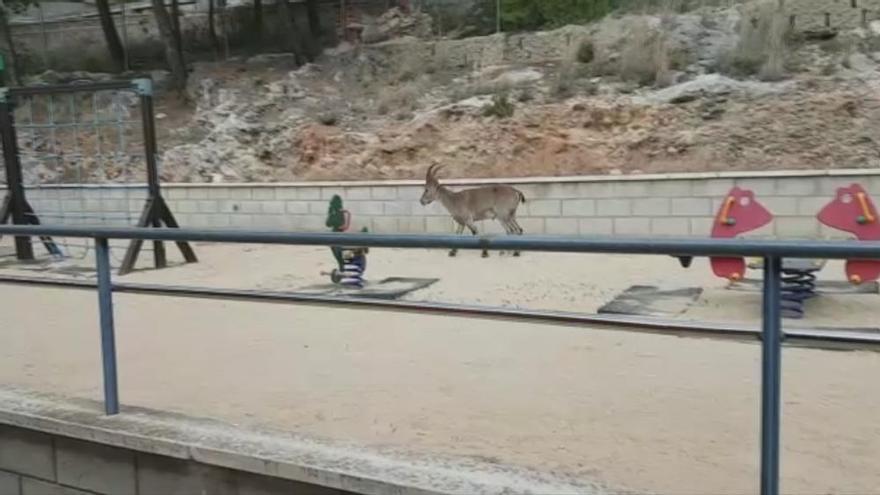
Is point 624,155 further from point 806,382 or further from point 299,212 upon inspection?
point 806,382

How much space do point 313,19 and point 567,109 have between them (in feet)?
29.0

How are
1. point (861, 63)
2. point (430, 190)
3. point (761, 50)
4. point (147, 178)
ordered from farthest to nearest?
point (761, 50) < point (861, 63) < point (430, 190) < point (147, 178)

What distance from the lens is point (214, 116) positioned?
54.5 feet

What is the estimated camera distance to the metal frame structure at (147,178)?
31.2ft

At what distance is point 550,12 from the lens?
1652 centimetres

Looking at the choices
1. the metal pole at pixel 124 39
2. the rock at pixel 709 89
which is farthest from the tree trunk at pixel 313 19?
the rock at pixel 709 89

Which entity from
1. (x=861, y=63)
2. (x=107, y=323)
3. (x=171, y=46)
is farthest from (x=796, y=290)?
(x=171, y=46)

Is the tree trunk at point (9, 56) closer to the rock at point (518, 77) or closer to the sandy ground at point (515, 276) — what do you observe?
the sandy ground at point (515, 276)

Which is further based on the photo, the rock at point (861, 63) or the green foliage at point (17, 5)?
the green foliage at point (17, 5)

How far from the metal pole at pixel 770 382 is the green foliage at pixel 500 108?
11.4m

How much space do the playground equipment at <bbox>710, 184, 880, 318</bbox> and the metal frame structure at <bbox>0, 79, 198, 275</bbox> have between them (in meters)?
5.70

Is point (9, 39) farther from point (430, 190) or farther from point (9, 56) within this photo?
point (430, 190)

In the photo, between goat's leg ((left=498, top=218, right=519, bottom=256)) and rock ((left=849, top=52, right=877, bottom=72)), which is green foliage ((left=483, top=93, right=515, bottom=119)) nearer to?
goat's leg ((left=498, top=218, right=519, bottom=256))

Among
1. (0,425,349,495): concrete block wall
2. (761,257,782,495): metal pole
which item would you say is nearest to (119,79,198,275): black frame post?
(0,425,349,495): concrete block wall
